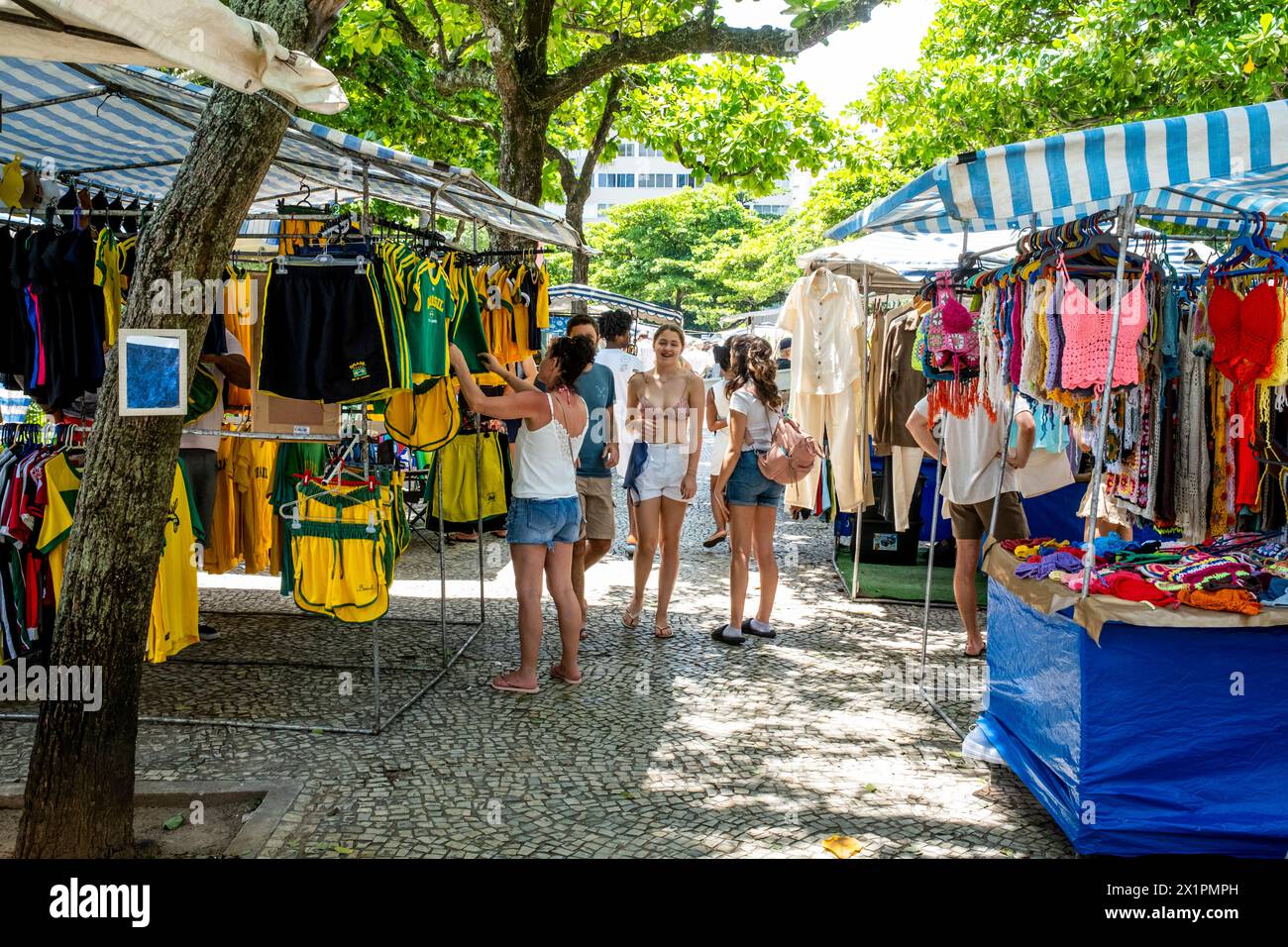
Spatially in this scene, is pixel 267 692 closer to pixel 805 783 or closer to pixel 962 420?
pixel 805 783

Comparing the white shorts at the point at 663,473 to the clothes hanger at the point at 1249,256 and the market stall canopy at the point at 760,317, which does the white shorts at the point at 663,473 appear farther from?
the market stall canopy at the point at 760,317

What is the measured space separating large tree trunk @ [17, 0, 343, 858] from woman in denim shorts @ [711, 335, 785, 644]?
347 centimetres

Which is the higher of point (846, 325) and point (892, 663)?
point (846, 325)

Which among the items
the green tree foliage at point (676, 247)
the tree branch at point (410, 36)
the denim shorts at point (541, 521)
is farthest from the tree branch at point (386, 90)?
the green tree foliage at point (676, 247)

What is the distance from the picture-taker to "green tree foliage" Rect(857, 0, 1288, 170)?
908cm

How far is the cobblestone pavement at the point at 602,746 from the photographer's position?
3.86 m

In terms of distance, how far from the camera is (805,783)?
437 cm

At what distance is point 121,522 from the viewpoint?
3.35m

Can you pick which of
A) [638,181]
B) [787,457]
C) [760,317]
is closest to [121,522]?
[787,457]

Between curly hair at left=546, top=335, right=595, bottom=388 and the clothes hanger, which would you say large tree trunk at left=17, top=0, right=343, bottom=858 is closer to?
curly hair at left=546, top=335, right=595, bottom=388

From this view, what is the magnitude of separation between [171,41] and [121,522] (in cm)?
154

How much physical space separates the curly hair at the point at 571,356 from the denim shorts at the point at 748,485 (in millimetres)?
1238
